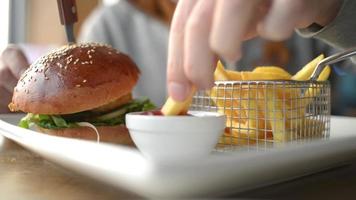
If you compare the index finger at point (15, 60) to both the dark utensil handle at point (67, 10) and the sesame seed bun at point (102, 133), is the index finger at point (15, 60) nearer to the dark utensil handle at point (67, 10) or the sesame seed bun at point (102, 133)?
the dark utensil handle at point (67, 10)

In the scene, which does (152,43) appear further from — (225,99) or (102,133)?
(225,99)

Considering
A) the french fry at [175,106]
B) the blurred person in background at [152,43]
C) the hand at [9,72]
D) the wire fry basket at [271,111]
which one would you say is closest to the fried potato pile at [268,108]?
the wire fry basket at [271,111]

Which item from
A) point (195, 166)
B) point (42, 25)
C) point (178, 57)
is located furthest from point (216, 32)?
point (42, 25)

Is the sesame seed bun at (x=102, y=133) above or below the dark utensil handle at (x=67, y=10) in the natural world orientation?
below

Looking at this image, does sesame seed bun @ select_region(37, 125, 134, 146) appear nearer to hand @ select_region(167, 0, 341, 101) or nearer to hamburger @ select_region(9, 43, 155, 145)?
hamburger @ select_region(9, 43, 155, 145)

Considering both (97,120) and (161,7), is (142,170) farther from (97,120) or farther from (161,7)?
(161,7)

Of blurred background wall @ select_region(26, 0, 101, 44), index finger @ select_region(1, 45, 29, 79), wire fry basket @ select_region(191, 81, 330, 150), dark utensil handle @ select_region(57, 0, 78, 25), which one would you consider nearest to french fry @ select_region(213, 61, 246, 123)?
wire fry basket @ select_region(191, 81, 330, 150)
